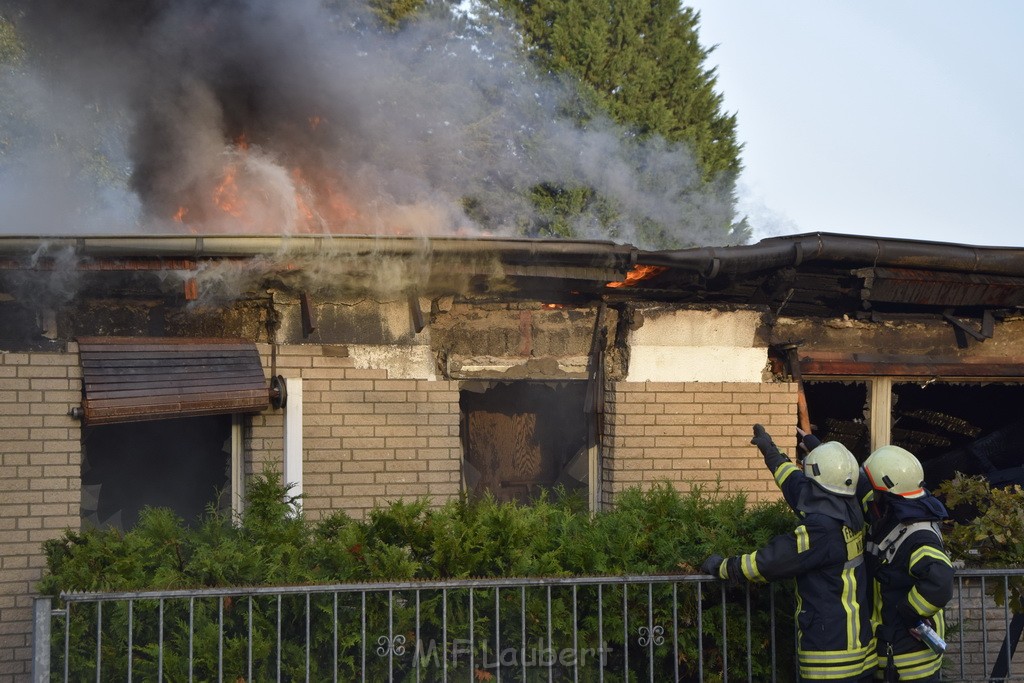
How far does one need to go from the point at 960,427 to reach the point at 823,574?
5.82 m

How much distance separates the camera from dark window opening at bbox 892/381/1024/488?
32.1ft

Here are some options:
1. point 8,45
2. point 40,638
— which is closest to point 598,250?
point 40,638

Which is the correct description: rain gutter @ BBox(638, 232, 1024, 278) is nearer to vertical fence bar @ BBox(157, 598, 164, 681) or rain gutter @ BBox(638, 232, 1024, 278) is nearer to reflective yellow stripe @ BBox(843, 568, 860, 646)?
reflective yellow stripe @ BBox(843, 568, 860, 646)

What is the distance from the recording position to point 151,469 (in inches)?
332

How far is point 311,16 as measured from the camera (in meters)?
11.2

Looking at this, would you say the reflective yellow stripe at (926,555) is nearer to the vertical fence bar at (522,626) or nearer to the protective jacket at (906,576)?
the protective jacket at (906,576)

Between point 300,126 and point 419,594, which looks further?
point 300,126

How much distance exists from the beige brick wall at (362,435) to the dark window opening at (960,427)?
4.65 meters

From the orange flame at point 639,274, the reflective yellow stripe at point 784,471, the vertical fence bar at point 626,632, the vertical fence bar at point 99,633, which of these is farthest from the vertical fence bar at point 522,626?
the orange flame at point 639,274

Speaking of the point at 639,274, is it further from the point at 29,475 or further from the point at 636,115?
the point at 636,115

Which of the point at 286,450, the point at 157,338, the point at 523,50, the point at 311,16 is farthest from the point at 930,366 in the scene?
the point at 523,50

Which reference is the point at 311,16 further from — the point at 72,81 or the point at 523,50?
the point at 523,50

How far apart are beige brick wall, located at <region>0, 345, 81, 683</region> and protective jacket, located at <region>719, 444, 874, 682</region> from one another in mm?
4161

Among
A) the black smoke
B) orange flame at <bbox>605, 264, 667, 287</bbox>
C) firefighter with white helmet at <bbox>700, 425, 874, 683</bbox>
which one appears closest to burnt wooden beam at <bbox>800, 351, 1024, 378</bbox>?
orange flame at <bbox>605, 264, 667, 287</bbox>
